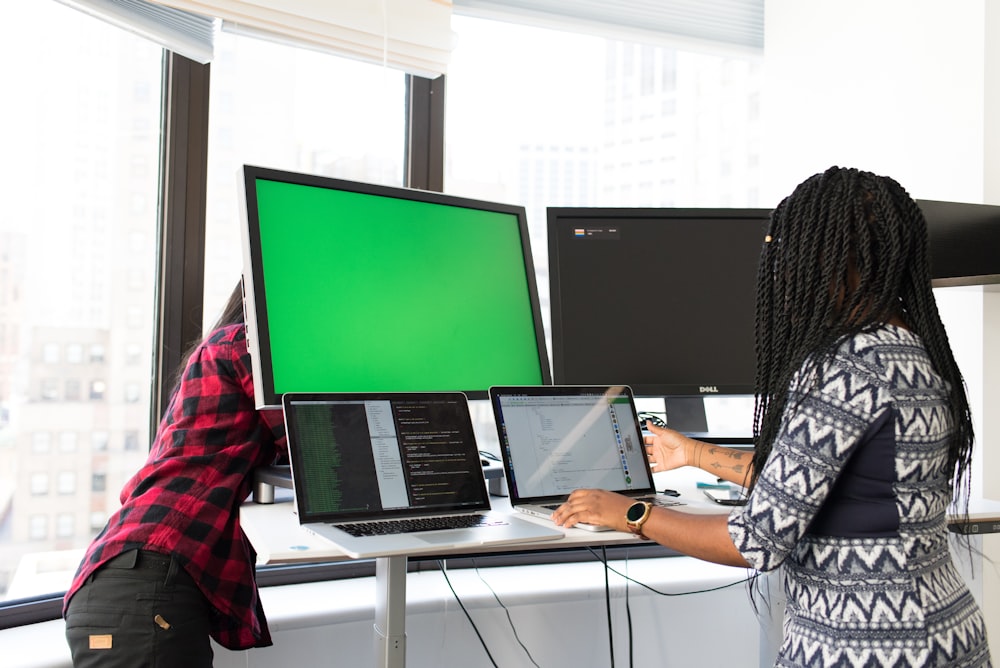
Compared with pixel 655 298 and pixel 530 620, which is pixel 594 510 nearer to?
pixel 655 298

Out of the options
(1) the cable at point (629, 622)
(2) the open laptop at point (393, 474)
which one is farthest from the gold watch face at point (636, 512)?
(1) the cable at point (629, 622)

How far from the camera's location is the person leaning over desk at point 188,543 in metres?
1.43

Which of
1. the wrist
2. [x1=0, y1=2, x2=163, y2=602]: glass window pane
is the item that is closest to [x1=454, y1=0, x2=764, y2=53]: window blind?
[x1=0, y1=2, x2=163, y2=602]: glass window pane

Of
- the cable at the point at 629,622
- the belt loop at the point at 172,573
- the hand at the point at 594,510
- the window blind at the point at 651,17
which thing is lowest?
the cable at the point at 629,622

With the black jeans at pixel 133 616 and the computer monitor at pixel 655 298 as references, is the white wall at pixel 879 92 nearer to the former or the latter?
Result: the computer monitor at pixel 655 298

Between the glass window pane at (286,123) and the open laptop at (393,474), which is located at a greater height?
the glass window pane at (286,123)

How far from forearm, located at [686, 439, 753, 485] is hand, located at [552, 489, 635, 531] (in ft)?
1.04

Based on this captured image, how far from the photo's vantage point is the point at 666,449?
5.74ft

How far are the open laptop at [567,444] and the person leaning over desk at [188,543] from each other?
1.38 feet

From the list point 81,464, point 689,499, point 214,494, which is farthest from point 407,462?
point 81,464

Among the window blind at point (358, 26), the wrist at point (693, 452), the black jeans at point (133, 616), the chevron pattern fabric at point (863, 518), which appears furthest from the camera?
the window blind at point (358, 26)

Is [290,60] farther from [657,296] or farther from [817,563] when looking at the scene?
[817,563]

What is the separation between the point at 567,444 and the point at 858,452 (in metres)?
0.61

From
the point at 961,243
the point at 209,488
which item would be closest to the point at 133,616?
the point at 209,488
